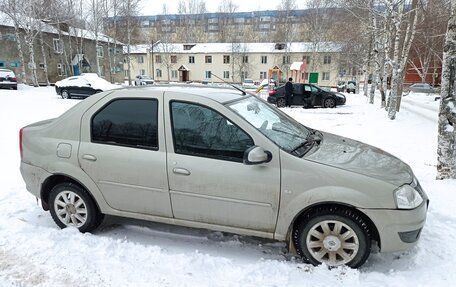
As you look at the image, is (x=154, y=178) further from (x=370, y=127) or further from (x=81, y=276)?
(x=370, y=127)

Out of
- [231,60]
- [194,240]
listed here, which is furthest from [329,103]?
[231,60]

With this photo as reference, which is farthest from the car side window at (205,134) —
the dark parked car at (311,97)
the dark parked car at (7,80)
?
the dark parked car at (7,80)

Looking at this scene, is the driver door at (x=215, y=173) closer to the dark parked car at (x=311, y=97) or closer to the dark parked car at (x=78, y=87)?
the dark parked car at (x=311, y=97)

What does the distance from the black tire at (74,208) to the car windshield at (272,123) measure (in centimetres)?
192

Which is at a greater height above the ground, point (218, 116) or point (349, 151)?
point (218, 116)

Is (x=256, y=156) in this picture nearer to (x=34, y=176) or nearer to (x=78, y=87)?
(x=34, y=176)

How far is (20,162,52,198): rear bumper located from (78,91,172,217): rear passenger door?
58cm

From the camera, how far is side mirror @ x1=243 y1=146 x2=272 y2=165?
3.14 metres

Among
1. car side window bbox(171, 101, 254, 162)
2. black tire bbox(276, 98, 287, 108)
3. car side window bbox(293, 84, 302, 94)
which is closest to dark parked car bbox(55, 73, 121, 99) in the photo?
black tire bbox(276, 98, 287, 108)

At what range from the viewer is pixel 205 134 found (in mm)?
3451

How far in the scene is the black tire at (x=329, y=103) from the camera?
20547mm

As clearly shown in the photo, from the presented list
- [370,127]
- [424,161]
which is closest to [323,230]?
[424,161]

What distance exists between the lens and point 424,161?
710 cm

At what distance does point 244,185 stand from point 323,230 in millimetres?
834
